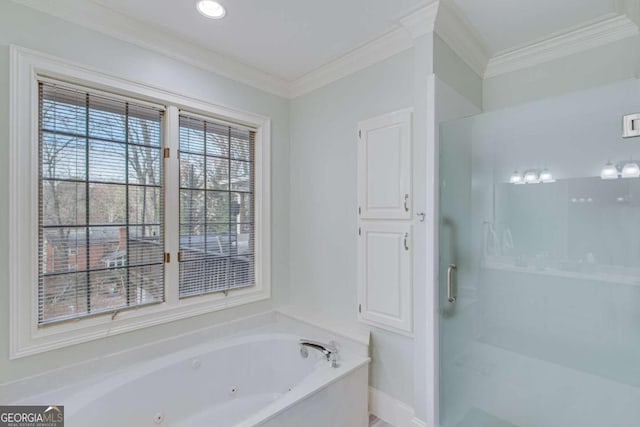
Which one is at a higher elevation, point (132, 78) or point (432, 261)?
point (132, 78)

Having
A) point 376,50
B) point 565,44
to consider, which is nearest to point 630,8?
point 565,44

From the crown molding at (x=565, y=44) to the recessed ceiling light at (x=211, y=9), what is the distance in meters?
1.95

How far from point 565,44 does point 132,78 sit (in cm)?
286

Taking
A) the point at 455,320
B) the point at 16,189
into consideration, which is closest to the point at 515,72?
the point at 455,320

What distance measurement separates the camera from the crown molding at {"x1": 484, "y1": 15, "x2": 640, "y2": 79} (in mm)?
1763

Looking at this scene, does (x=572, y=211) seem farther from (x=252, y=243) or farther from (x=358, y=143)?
(x=252, y=243)

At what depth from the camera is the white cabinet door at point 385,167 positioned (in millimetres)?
1929

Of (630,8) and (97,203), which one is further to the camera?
(97,203)

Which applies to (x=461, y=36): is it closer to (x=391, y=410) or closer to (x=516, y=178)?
(x=516, y=178)

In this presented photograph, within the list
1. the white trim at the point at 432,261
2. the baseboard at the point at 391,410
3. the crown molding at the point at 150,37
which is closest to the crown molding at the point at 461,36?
the white trim at the point at 432,261

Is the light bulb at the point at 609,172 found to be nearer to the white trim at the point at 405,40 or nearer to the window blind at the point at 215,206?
the white trim at the point at 405,40

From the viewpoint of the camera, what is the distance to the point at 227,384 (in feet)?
6.97

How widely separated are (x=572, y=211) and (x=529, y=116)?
0.53 meters

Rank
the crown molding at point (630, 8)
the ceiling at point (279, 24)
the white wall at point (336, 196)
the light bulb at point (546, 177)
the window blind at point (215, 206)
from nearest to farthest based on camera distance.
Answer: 1. the light bulb at point (546, 177)
2. the crown molding at point (630, 8)
3. the ceiling at point (279, 24)
4. the white wall at point (336, 196)
5. the window blind at point (215, 206)
